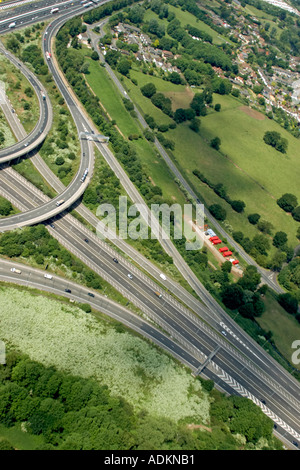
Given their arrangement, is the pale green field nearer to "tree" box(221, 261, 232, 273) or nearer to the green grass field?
the green grass field

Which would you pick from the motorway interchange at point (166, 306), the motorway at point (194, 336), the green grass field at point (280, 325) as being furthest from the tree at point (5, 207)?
the green grass field at point (280, 325)

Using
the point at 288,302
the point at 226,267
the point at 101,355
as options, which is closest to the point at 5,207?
the point at 101,355

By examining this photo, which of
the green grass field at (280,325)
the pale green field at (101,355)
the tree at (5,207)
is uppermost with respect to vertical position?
the green grass field at (280,325)

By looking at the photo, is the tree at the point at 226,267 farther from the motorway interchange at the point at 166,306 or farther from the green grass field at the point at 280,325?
the green grass field at the point at 280,325

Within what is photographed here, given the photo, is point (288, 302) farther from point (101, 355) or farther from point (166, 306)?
point (101, 355)
